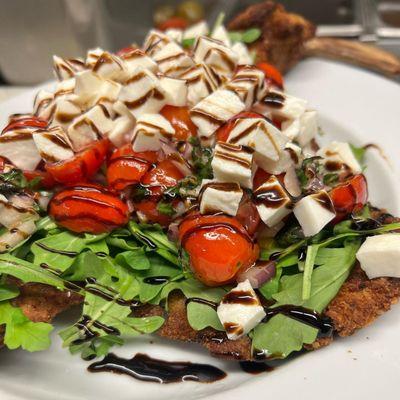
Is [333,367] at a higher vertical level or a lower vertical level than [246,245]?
lower

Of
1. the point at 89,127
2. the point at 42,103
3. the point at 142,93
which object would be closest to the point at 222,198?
the point at 142,93

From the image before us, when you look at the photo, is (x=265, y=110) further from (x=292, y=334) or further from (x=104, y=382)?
(x=104, y=382)

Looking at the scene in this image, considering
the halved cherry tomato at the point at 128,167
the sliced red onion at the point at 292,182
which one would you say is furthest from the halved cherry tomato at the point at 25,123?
the sliced red onion at the point at 292,182

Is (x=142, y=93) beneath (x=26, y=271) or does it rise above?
above

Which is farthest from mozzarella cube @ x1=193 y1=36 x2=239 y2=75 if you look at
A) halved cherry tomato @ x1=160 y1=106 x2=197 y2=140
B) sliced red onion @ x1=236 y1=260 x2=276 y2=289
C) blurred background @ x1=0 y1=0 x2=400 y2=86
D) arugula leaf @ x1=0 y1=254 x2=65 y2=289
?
blurred background @ x1=0 y1=0 x2=400 y2=86

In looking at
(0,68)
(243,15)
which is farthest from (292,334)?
(0,68)

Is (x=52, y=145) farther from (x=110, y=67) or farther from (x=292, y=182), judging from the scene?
(x=292, y=182)

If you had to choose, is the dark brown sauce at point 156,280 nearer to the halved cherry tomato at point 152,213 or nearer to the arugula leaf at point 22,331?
the halved cherry tomato at point 152,213
